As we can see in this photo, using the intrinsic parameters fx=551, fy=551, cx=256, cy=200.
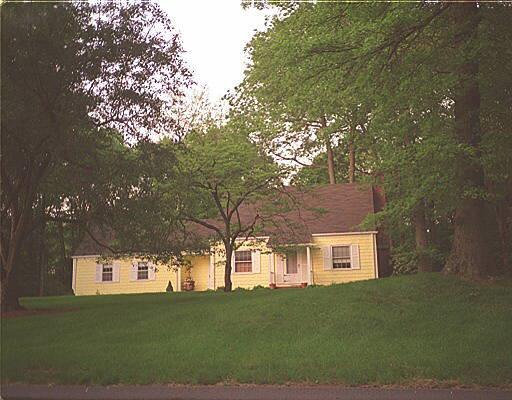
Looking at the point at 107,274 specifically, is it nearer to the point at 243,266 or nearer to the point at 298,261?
the point at 243,266

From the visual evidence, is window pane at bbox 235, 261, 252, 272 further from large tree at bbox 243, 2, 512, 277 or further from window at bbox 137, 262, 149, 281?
large tree at bbox 243, 2, 512, 277

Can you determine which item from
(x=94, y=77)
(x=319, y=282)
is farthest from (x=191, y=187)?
(x=319, y=282)

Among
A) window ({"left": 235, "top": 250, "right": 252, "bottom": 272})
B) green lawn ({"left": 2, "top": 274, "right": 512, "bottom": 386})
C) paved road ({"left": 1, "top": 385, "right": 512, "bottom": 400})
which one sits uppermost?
window ({"left": 235, "top": 250, "right": 252, "bottom": 272})

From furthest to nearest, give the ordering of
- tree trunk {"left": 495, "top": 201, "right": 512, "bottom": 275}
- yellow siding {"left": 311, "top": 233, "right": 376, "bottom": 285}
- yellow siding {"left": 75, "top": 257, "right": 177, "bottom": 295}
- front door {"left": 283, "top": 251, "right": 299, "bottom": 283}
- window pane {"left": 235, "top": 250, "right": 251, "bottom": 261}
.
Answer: yellow siding {"left": 75, "top": 257, "right": 177, "bottom": 295} → window pane {"left": 235, "top": 250, "right": 251, "bottom": 261} → front door {"left": 283, "top": 251, "right": 299, "bottom": 283} → yellow siding {"left": 311, "top": 233, "right": 376, "bottom": 285} → tree trunk {"left": 495, "top": 201, "right": 512, "bottom": 275}

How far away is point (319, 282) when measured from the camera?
84.8ft

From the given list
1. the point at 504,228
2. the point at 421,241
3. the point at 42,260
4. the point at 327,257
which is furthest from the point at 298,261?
the point at 42,260

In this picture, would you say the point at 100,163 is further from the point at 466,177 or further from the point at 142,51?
the point at 466,177

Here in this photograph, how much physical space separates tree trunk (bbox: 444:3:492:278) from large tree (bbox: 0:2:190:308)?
665 cm

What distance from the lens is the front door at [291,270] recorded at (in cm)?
2636

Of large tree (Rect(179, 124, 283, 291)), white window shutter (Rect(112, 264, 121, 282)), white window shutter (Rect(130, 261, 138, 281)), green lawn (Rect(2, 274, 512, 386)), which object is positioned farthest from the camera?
white window shutter (Rect(112, 264, 121, 282))

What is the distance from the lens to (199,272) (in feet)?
92.4

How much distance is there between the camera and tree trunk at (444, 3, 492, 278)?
38.7ft

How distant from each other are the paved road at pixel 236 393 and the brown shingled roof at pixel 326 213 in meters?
16.3

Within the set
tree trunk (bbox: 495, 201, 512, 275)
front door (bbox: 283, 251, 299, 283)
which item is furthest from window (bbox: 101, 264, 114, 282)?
tree trunk (bbox: 495, 201, 512, 275)
